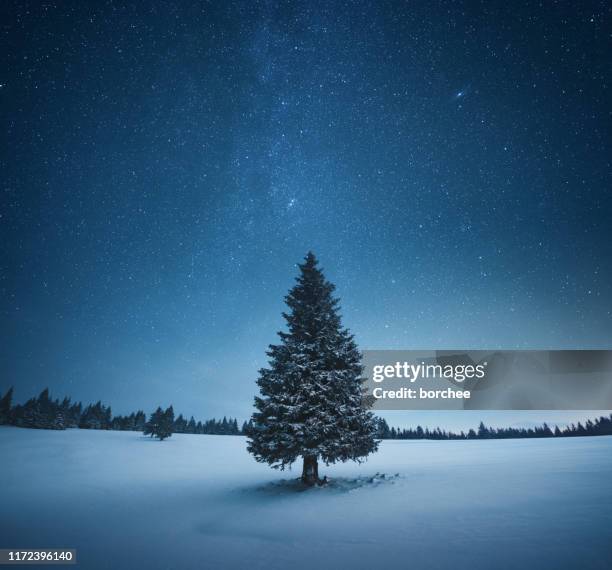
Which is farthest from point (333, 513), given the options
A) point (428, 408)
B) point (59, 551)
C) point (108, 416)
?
point (108, 416)

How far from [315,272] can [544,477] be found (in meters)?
13.9

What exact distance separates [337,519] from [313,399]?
476 cm

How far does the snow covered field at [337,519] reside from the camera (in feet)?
23.2

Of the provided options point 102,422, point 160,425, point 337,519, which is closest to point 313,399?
point 337,519

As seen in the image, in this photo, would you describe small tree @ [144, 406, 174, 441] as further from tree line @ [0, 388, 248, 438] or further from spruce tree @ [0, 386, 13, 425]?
spruce tree @ [0, 386, 13, 425]

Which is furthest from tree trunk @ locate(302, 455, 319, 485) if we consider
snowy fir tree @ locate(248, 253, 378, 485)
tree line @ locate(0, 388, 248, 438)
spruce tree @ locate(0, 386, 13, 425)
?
spruce tree @ locate(0, 386, 13, 425)

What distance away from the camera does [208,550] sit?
8.27 meters

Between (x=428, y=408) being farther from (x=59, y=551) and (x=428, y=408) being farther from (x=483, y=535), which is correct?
(x=59, y=551)

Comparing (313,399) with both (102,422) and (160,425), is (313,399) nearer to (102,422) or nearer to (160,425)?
(160,425)

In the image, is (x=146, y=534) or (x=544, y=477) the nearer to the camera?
(x=146, y=534)

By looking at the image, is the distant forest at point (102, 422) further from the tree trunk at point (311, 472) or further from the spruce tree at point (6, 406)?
the tree trunk at point (311, 472)

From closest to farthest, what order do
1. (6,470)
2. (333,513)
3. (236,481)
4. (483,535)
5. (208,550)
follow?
(483,535) → (208,550) → (333,513) → (236,481) → (6,470)

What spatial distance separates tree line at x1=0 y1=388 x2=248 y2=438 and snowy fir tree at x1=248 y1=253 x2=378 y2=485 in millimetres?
56567

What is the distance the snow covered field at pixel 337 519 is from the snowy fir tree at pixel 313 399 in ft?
5.45
